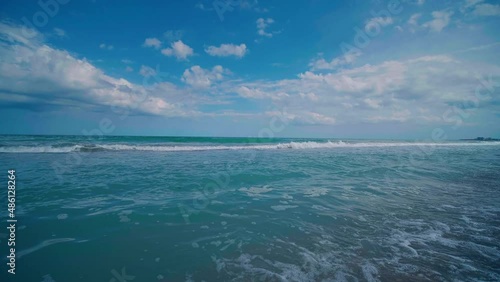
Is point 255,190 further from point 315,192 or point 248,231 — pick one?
point 248,231

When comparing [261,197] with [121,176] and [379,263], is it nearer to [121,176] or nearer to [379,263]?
[379,263]

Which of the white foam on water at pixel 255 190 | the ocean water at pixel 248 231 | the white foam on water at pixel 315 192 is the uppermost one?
the white foam on water at pixel 315 192

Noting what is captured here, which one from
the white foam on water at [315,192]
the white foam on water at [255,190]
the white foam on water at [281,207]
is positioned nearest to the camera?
the white foam on water at [281,207]

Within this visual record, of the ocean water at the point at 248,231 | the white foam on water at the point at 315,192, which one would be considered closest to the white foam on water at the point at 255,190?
the ocean water at the point at 248,231

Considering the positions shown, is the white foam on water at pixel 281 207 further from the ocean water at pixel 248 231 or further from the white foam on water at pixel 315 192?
the white foam on water at pixel 315 192

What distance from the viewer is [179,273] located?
Result: 3.64 metres

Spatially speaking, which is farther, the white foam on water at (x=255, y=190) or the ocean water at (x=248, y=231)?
the white foam on water at (x=255, y=190)

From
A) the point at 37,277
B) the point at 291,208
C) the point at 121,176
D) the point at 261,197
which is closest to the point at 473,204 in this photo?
the point at 291,208

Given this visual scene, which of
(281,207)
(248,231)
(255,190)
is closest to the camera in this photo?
(248,231)

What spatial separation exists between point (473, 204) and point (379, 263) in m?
6.30

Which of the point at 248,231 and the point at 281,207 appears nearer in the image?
the point at 248,231

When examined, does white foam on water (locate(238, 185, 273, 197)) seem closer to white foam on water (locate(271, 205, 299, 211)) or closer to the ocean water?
the ocean water

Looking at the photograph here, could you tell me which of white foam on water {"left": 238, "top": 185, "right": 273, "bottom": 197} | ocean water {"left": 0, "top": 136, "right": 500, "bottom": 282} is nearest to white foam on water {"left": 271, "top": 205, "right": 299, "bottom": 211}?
ocean water {"left": 0, "top": 136, "right": 500, "bottom": 282}

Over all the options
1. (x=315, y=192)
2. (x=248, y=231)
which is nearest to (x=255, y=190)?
(x=315, y=192)
